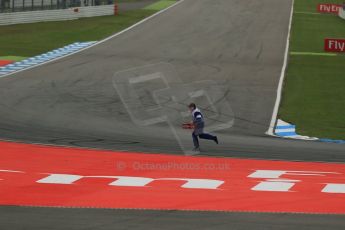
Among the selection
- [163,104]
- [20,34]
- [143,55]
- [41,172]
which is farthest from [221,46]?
[41,172]

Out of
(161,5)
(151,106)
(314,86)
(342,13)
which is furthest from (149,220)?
(161,5)

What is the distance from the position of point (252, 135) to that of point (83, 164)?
7.13 m

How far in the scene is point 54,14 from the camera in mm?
58844

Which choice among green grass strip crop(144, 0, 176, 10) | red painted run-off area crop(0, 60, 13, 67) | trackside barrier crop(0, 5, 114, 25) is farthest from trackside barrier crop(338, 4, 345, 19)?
red painted run-off area crop(0, 60, 13, 67)

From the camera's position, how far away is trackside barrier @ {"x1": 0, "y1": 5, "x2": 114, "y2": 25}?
55375 millimetres

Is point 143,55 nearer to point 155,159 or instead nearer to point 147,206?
point 155,159

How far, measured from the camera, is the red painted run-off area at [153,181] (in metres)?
16.5

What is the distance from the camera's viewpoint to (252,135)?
84.0 ft

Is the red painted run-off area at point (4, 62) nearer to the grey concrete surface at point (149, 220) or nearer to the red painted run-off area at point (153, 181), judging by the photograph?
A: the red painted run-off area at point (153, 181)

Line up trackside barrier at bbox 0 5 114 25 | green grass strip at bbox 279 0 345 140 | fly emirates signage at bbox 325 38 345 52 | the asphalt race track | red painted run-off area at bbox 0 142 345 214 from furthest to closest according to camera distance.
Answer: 1. trackside barrier at bbox 0 5 114 25
2. fly emirates signage at bbox 325 38 345 52
3. green grass strip at bbox 279 0 345 140
4. red painted run-off area at bbox 0 142 345 214
5. the asphalt race track

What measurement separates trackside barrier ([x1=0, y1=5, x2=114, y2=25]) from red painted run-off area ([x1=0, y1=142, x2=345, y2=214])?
110 ft

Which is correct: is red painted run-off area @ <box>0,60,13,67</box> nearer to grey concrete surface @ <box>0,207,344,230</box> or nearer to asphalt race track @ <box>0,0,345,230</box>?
asphalt race track @ <box>0,0,345,230</box>

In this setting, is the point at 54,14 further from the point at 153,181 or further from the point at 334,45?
the point at 153,181

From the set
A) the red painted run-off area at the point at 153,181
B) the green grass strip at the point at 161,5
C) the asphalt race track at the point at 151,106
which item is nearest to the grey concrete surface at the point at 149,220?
the asphalt race track at the point at 151,106
